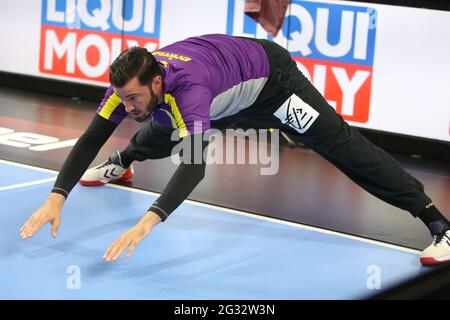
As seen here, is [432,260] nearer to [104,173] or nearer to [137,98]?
[137,98]

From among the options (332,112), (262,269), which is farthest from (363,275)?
(332,112)

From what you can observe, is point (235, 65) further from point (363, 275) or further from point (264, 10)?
point (264, 10)

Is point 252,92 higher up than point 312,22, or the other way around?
point 312,22

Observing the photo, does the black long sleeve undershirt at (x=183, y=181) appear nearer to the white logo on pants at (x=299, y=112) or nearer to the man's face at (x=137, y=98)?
the man's face at (x=137, y=98)

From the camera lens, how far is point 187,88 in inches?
195

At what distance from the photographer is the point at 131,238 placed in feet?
14.7

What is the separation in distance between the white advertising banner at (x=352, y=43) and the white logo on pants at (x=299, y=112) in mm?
2829

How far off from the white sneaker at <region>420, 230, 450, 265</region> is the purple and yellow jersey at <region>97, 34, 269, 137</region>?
4.31ft

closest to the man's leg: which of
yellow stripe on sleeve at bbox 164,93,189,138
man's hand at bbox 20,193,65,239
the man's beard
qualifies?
yellow stripe on sleeve at bbox 164,93,189,138

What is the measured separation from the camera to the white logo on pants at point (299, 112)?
5578mm

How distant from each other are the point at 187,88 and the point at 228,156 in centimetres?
311
